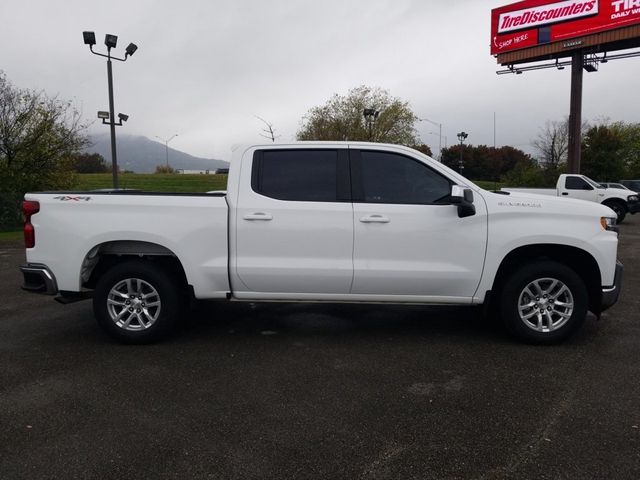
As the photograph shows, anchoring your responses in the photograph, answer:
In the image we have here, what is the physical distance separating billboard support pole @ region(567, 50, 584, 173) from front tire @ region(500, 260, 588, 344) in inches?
1126

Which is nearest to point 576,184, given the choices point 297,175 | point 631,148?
point 297,175

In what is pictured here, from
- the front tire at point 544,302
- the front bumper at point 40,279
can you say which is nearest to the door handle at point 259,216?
the front bumper at point 40,279

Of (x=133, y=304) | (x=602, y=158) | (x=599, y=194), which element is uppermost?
(x=602, y=158)

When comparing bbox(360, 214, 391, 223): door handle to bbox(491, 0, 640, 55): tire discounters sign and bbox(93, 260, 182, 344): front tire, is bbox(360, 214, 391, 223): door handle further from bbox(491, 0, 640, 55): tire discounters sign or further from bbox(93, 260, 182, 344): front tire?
bbox(491, 0, 640, 55): tire discounters sign

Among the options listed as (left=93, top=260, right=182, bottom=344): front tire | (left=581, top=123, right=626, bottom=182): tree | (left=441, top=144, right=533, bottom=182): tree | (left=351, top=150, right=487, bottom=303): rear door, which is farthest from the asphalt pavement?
(left=441, top=144, right=533, bottom=182): tree

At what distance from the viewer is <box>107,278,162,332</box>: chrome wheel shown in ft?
16.2

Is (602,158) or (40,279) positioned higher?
(602,158)

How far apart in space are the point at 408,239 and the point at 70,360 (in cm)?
326

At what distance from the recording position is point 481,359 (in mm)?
4590

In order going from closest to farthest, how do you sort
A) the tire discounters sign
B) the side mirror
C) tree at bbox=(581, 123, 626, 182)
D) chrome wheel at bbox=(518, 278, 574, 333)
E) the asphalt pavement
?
the asphalt pavement
the side mirror
chrome wheel at bbox=(518, 278, 574, 333)
the tire discounters sign
tree at bbox=(581, 123, 626, 182)

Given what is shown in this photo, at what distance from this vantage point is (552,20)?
29.4 meters

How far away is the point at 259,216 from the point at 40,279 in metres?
2.18

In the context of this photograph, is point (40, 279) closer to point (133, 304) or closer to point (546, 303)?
point (133, 304)

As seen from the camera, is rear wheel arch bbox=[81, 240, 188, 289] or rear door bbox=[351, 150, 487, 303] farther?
rear wheel arch bbox=[81, 240, 188, 289]
